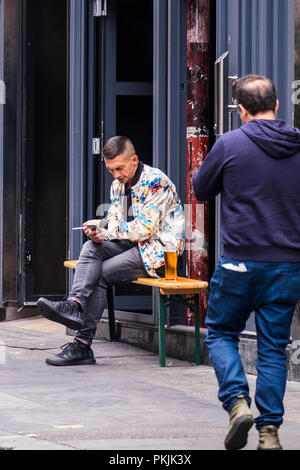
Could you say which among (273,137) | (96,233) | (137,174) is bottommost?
(96,233)

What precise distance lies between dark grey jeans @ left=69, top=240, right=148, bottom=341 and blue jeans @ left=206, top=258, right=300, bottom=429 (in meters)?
2.76

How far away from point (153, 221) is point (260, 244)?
285 centimetres

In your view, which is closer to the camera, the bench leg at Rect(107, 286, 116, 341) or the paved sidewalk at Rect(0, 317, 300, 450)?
the paved sidewalk at Rect(0, 317, 300, 450)

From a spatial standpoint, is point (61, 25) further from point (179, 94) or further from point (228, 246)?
point (228, 246)

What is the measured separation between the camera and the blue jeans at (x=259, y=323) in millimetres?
4824

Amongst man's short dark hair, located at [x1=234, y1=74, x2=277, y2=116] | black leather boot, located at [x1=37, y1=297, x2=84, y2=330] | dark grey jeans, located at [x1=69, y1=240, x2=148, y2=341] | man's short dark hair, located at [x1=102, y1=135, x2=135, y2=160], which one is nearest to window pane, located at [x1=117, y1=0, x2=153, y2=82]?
man's short dark hair, located at [x1=102, y1=135, x2=135, y2=160]

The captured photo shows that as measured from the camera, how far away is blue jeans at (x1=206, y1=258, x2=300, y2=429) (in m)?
4.82

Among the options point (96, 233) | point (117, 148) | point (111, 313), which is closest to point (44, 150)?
point (111, 313)

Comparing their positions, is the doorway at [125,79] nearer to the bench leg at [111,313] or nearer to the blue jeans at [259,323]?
the bench leg at [111,313]

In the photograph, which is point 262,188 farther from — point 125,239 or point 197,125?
point 197,125

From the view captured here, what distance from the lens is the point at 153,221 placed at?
25.3 ft

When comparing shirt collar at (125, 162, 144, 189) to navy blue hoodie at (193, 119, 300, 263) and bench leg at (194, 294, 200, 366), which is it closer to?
bench leg at (194, 294, 200, 366)

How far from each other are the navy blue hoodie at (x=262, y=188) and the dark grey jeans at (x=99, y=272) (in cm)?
289
